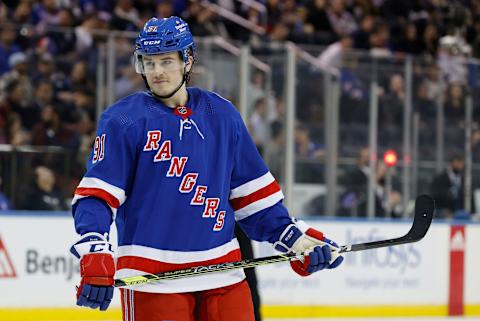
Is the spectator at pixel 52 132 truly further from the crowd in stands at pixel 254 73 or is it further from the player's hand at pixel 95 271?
the player's hand at pixel 95 271

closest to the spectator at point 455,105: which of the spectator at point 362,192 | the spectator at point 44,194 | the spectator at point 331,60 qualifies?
the spectator at point 362,192

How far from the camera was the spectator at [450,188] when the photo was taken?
8062 millimetres

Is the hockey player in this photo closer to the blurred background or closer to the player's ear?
the player's ear

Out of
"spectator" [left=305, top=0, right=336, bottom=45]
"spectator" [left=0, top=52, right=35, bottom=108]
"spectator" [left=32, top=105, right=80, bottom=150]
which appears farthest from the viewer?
"spectator" [left=305, top=0, right=336, bottom=45]

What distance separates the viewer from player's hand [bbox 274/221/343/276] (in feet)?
9.83

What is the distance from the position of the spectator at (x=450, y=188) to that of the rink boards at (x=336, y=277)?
0.58 ft

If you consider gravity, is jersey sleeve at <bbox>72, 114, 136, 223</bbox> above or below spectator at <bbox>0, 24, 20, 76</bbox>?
below

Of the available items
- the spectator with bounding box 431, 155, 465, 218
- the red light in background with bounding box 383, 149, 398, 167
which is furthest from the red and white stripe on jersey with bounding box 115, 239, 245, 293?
the spectator with bounding box 431, 155, 465, 218

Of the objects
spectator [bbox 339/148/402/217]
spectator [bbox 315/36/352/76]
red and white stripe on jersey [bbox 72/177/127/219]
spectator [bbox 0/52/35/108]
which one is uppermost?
spectator [bbox 315/36/352/76]

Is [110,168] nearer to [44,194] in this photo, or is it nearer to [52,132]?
[44,194]

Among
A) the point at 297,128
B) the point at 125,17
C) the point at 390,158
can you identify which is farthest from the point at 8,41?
the point at 390,158

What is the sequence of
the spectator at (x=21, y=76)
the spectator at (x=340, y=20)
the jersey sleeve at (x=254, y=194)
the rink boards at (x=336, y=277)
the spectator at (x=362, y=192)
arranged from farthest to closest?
the spectator at (x=340, y=20), the spectator at (x=362, y=192), the spectator at (x=21, y=76), the rink boards at (x=336, y=277), the jersey sleeve at (x=254, y=194)

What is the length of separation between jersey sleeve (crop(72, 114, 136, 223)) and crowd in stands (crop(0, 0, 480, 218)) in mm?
3964

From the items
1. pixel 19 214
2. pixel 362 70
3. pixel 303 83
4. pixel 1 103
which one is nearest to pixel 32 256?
pixel 19 214
